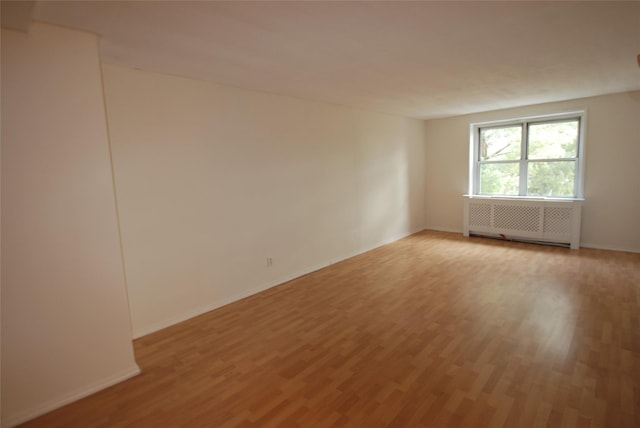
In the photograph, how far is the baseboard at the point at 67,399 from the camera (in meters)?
1.97

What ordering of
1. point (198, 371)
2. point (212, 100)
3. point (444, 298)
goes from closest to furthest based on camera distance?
point (198, 371)
point (212, 100)
point (444, 298)

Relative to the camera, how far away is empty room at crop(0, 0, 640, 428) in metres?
1.96

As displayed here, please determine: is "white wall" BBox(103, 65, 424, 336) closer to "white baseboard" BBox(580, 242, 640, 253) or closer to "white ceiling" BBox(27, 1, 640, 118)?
"white ceiling" BBox(27, 1, 640, 118)

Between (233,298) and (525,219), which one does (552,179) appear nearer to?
(525,219)

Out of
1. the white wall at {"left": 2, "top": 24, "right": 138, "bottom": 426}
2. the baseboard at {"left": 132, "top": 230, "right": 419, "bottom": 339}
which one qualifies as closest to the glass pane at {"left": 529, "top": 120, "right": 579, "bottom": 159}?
the baseboard at {"left": 132, "top": 230, "right": 419, "bottom": 339}

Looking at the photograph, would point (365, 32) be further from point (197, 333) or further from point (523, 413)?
point (197, 333)

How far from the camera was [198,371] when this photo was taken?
242 cm

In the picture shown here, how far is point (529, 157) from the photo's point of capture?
232 inches

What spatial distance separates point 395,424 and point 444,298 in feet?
6.49

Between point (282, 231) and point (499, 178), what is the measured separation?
4.65 m

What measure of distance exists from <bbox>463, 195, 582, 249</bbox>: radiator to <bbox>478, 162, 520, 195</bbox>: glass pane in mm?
430

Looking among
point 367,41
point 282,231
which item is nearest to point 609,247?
point 282,231

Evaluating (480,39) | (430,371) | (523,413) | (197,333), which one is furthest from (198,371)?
(480,39)

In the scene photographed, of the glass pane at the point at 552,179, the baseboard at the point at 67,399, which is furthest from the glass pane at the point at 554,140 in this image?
the baseboard at the point at 67,399
